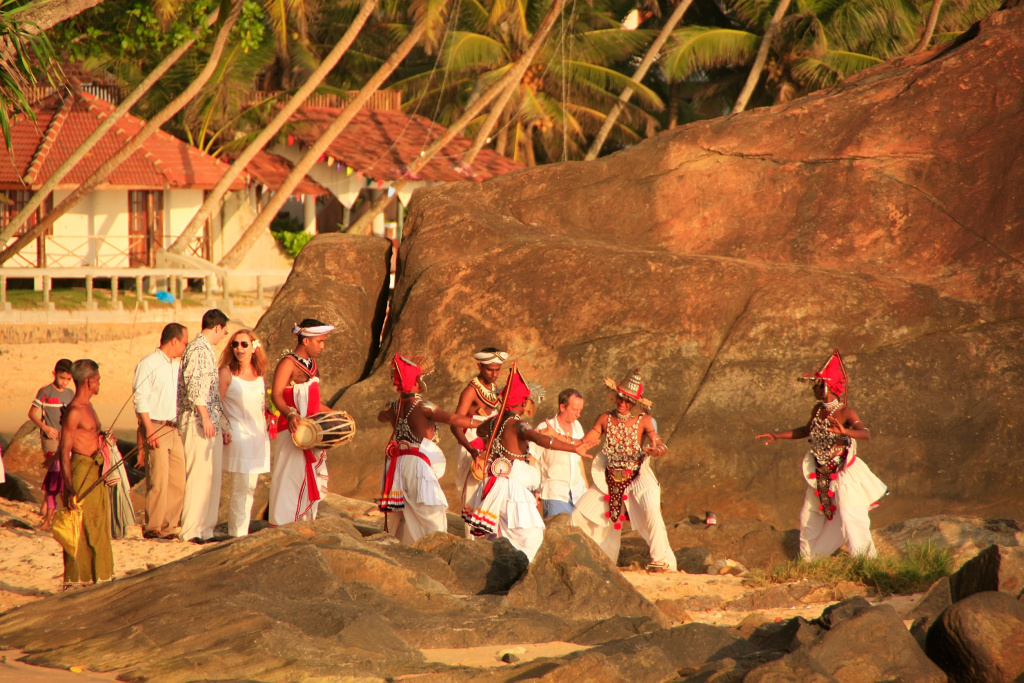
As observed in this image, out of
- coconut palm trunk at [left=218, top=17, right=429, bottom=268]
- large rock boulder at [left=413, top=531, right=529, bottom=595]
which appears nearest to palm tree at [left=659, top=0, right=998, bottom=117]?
coconut palm trunk at [left=218, top=17, right=429, bottom=268]

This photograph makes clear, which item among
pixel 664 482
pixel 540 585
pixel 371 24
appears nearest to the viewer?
pixel 540 585

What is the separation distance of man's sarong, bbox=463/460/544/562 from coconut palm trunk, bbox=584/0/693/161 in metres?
19.9

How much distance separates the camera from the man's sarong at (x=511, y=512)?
24.8ft

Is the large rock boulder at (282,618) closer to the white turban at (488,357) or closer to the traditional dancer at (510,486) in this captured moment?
the traditional dancer at (510,486)

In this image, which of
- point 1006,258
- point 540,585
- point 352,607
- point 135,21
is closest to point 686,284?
point 1006,258

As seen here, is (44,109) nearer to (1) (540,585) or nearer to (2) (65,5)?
(2) (65,5)

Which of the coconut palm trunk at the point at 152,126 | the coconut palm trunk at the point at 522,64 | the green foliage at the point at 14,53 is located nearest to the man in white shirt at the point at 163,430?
the green foliage at the point at 14,53

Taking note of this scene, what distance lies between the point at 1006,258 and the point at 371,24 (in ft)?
76.0

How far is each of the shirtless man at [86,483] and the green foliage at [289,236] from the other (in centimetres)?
2164

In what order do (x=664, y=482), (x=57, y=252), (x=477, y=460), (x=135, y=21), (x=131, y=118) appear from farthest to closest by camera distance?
(x=131, y=118)
(x=57, y=252)
(x=135, y=21)
(x=664, y=482)
(x=477, y=460)

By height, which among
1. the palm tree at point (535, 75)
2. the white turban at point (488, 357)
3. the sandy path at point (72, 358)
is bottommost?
the sandy path at point (72, 358)

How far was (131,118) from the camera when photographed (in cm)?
2566

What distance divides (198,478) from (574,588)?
3419 mm

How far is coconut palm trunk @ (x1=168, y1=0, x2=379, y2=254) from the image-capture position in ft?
68.2
